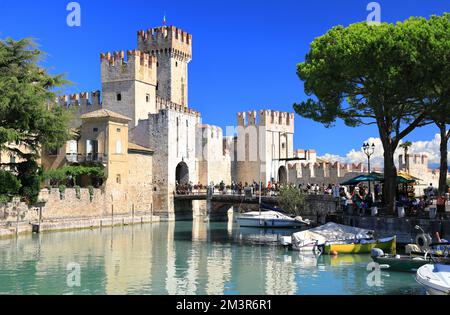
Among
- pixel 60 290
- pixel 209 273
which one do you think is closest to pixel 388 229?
pixel 209 273

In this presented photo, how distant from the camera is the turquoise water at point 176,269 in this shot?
1439 centimetres

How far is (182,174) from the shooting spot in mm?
43500

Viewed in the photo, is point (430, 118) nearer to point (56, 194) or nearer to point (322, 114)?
point (322, 114)

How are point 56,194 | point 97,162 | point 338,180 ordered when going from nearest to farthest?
1. point 56,194
2. point 97,162
3. point 338,180

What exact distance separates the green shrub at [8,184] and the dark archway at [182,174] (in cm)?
1647

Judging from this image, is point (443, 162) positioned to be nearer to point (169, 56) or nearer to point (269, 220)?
point (269, 220)

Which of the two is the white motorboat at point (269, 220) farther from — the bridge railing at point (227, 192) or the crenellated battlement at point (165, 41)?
the crenellated battlement at point (165, 41)

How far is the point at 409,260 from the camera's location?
1609 cm

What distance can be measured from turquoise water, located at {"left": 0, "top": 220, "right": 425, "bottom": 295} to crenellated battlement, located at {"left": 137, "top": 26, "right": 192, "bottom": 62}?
23602mm

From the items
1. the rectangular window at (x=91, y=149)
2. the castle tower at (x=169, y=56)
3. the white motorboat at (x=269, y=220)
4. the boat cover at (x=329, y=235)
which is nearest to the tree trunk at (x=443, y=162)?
the boat cover at (x=329, y=235)

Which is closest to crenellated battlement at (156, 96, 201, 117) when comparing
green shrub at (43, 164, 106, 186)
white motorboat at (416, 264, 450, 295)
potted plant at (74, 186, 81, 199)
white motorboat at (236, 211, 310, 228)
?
green shrub at (43, 164, 106, 186)

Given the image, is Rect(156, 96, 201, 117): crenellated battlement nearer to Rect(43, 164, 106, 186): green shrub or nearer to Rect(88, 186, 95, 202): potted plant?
Rect(43, 164, 106, 186): green shrub

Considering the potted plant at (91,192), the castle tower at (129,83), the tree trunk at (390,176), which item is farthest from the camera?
the castle tower at (129,83)

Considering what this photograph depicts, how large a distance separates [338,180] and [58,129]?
25.1 metres
